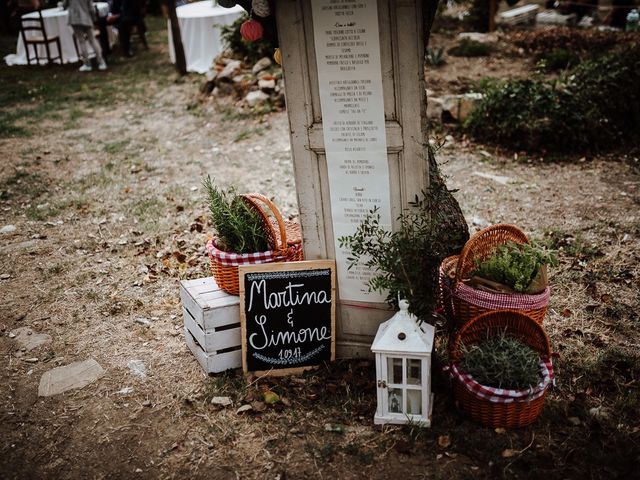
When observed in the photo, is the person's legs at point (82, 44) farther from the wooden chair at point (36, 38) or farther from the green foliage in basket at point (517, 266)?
the green foliage in basket at point (517, 266)

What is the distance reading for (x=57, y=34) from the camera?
13.7 metres

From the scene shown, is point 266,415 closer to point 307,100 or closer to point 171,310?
point 171,310

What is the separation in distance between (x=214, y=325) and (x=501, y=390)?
1733 millimetres

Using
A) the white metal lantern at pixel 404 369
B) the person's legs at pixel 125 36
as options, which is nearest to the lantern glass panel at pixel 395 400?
the white metal lantern at pixel 404 369

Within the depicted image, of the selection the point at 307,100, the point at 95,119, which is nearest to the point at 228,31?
the point at 95,119

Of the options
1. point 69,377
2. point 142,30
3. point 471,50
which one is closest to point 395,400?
point 69,377

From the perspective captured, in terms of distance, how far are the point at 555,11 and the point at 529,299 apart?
502 inches

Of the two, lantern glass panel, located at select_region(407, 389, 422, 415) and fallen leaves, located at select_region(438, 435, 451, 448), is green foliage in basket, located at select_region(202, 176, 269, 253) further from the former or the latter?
fallen leaves, located at select_region(438, 435, 451, 448)

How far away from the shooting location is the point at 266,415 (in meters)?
3.34

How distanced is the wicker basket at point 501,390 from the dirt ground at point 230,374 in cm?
10

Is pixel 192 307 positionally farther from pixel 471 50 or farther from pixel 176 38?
pixel 176 38

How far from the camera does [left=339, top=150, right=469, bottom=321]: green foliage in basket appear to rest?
10.2ft

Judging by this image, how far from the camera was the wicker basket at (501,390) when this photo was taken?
9.80ft

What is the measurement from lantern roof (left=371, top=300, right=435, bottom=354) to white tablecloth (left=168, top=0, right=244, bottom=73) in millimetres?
9811
